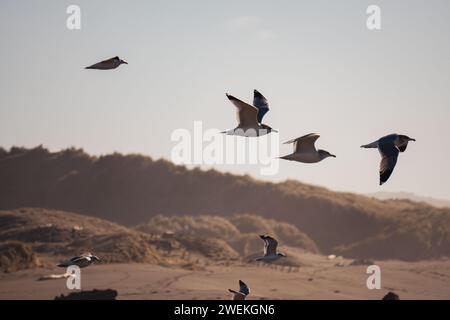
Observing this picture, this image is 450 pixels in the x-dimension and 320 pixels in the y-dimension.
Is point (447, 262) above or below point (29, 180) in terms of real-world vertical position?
below

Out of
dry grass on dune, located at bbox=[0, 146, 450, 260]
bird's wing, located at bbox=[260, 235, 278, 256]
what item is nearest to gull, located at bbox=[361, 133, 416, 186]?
bird's wing, located at bbox=[260, 235, 278, 256]

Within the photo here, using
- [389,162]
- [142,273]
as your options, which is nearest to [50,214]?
[142,273]

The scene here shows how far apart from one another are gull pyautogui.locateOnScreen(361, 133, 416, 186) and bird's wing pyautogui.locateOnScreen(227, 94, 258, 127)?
3.25 meters

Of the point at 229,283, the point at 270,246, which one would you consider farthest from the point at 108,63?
the point at 229,283

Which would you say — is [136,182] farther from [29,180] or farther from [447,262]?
[447,262]

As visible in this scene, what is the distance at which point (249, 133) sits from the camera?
21.3 metres

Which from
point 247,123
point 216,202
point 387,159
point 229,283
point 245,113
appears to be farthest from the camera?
point 216,202

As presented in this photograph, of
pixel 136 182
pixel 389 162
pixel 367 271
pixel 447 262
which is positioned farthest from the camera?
pixel 136 182

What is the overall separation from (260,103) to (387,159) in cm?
600

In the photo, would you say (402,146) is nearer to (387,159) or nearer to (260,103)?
(387,159)

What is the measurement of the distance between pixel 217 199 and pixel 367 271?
3023 centimetres

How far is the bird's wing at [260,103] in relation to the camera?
2359 cm

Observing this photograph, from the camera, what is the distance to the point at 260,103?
78.2 feet
